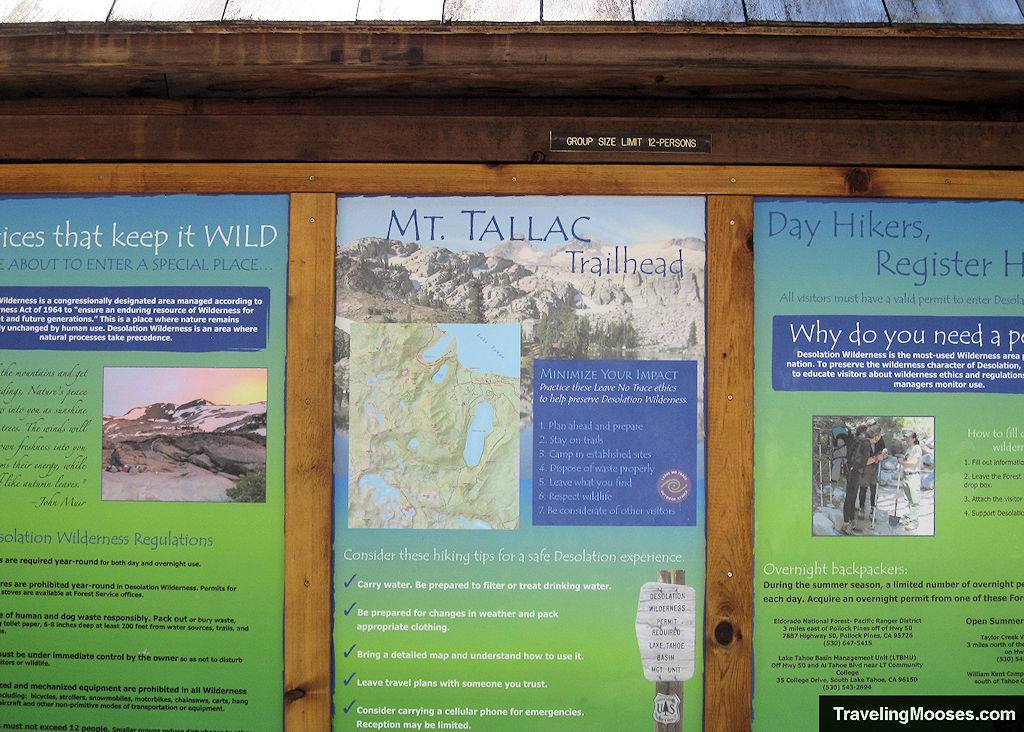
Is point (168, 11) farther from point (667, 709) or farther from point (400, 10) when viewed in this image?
point (667, 709)

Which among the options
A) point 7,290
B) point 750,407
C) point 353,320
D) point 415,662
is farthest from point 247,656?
point 750,407

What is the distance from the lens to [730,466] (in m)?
2.92

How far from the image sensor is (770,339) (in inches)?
117

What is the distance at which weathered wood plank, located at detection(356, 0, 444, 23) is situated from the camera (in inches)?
107

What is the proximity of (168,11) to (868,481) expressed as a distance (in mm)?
3283

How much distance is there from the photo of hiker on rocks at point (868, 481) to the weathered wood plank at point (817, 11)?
151 cm

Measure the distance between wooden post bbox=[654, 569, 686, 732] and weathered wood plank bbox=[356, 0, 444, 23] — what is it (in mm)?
2314

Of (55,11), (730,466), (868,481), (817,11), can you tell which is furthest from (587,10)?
(868,481)

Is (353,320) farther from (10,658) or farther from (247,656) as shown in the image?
(10,658)

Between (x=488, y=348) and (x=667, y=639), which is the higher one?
(x=488, y=348)

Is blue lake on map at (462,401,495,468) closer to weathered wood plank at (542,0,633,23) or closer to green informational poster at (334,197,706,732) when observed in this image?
green informational poster at (334,197,706,732)

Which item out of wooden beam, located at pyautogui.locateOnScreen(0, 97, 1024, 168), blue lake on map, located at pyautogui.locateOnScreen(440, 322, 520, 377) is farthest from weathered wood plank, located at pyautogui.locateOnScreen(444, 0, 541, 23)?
blue lake on map, located at pyautogui.locateOnScreen(440, 322, 520, 377)

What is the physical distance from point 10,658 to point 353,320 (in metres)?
1.97

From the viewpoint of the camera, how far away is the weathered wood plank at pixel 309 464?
9.53 ft
